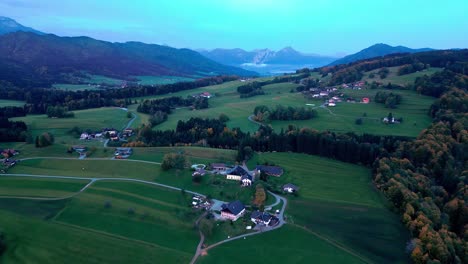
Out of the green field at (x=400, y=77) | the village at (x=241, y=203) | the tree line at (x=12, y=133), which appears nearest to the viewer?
the village at (x=241, y=203)

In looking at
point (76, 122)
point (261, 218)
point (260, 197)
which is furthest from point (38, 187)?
point (76, 122)

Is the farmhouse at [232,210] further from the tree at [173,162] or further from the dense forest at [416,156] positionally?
the dense forest at [416,156]

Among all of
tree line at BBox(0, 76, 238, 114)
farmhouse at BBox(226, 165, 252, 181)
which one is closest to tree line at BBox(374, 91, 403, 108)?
farmhouse at BBox(226, 165, 252, 181)

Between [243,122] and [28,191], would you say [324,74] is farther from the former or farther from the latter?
[28,191]

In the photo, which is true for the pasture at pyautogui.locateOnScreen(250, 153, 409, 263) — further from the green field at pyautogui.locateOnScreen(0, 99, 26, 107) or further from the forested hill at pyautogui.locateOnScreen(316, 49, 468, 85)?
the green field at pyautogui.locateOnScreen(0, 99, 26, 107)

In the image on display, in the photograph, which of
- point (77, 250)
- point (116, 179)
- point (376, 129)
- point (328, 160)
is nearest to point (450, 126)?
point (376, 129)

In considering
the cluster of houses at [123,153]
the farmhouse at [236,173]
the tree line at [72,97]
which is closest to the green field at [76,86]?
the tree line at [72,97]

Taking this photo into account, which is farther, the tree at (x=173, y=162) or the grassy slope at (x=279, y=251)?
the tree at (x=173, y=162)
